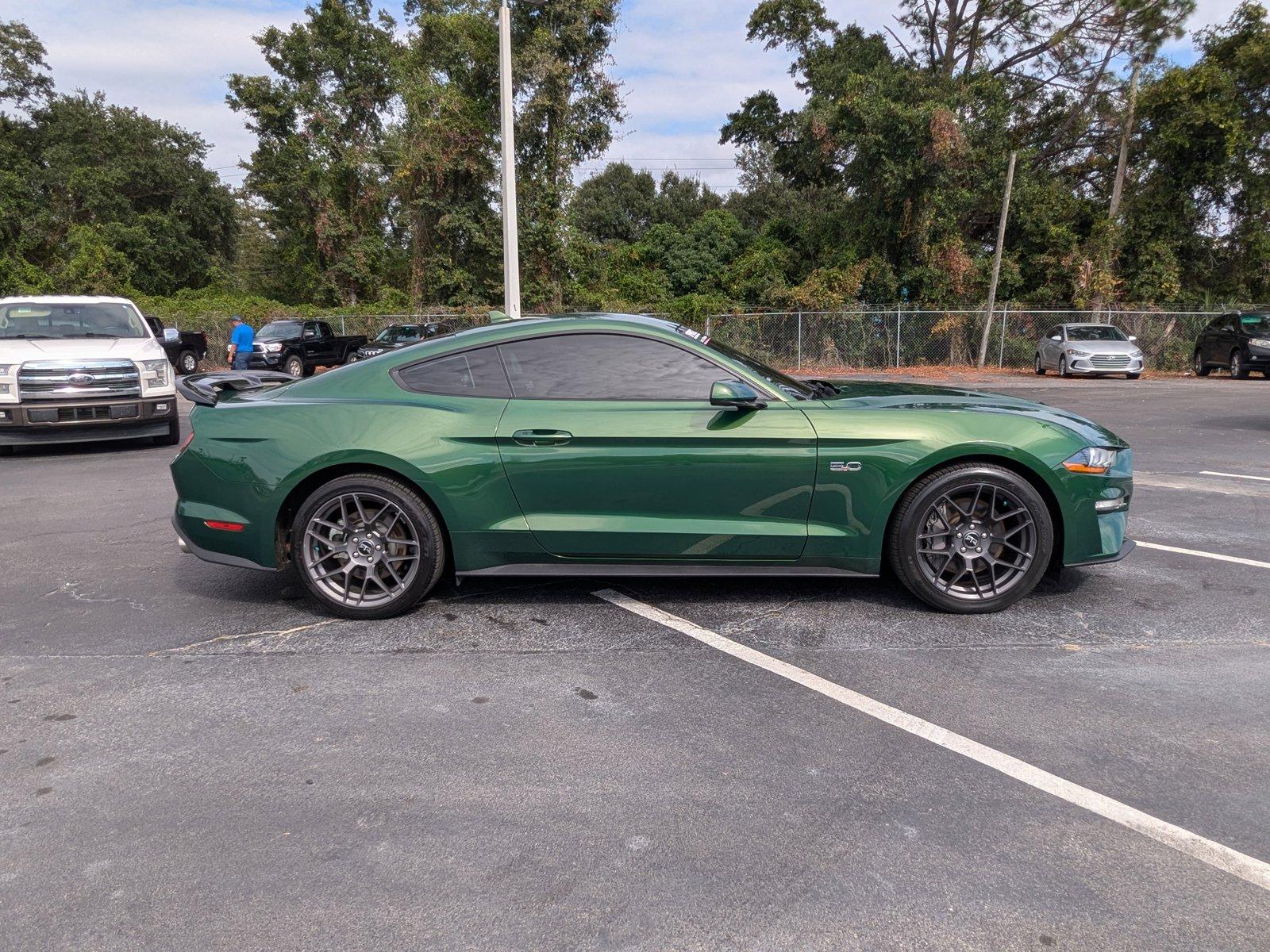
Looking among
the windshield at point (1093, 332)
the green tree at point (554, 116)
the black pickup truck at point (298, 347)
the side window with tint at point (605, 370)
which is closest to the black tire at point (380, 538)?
the side window with tint at point (605, 370)

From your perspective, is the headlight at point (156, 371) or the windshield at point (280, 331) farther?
the windshield at point (280, 331)

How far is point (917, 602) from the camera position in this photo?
4539 millimetres

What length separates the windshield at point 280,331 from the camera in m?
24.4

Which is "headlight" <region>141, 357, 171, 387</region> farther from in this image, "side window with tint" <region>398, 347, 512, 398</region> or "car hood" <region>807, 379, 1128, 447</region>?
"car hood" <region>807, 379, 1128, 447</region>

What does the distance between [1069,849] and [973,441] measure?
7.13 ft

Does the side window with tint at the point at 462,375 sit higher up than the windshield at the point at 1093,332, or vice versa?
the windshield at the point at 1093,332

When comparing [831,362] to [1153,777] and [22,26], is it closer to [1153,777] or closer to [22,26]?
[1153,777]

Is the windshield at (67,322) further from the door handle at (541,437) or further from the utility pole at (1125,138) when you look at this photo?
the utility pole at (1125,138)

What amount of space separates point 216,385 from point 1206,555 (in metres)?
6.06

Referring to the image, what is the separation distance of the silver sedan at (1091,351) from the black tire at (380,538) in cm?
2178

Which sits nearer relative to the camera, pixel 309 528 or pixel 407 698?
pixel 407 698

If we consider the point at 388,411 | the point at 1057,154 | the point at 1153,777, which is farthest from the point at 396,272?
the point at 1153,777

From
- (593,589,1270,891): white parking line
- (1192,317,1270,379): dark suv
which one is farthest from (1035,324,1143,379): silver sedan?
(593,589,1270,891): white parking line

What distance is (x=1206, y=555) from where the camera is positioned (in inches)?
212
